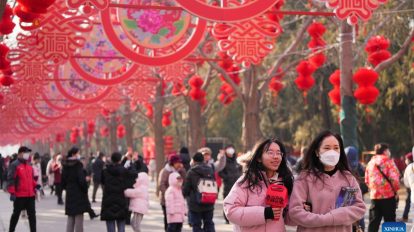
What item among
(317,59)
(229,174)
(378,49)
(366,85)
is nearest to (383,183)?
(366,85)

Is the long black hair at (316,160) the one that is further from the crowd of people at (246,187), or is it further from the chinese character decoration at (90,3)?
the chinese character decoration at (90,3)

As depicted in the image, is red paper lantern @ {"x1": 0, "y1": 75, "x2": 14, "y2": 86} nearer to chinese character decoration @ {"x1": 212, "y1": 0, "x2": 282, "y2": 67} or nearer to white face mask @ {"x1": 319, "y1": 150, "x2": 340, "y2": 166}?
chinese character decoration @ {"x1": 212, "y1": 0, "x2": 282, "y2": 67}

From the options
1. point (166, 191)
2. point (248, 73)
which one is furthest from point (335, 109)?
point (166, 191)

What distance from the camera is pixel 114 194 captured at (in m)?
12.8

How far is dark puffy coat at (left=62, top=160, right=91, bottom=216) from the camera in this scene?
13562 mm

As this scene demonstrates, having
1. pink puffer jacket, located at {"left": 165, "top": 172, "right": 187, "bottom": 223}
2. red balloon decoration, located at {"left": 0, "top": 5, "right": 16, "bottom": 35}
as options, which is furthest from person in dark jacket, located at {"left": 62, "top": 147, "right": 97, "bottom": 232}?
red balloon decoration, located at {"left": 0, "top": 5, "right": 16, "bottom": 35}

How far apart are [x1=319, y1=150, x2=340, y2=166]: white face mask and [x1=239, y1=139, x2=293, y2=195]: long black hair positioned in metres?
0.33

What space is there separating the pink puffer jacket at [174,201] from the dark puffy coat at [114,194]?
0.91 meters

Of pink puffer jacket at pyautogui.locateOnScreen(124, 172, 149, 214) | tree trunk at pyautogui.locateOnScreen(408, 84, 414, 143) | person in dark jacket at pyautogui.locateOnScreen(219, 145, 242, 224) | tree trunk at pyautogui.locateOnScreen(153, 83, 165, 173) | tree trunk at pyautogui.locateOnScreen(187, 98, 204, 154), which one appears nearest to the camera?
pink puffer jacket at pyautogui.locateOnScreen(124, 172, 149, 214)

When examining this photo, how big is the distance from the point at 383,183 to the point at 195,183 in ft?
9.90

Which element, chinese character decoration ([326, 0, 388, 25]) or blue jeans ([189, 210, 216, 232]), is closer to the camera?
chinese character decoration ([326, 0, 388, 25])

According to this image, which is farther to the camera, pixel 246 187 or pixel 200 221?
pixel 200 221

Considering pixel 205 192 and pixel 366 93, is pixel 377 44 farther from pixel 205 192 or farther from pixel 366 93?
pixel 205 192

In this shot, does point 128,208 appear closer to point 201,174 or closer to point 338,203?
point 201,174
